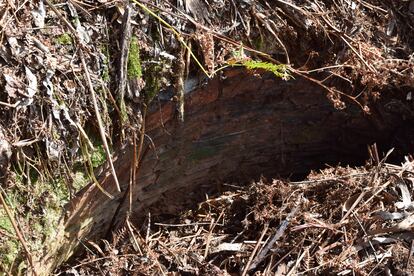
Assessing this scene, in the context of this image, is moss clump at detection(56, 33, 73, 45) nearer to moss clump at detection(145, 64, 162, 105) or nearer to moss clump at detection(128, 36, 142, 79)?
moss clump at detection(128, 36, 142, 79)

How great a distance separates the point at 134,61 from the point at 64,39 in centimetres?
35

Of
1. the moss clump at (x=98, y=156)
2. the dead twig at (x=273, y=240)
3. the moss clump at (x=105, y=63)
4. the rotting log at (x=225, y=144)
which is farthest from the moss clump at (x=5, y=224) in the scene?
the dead twig at (x=273, y=240)

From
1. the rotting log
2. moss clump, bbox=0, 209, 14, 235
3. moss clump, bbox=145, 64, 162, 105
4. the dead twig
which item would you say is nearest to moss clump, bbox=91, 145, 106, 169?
the rotting log

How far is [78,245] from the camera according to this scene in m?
2.96

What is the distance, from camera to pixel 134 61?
273 centimetres

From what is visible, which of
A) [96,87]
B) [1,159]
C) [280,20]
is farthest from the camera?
[280,20]

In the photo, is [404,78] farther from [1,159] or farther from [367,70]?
[1,159]

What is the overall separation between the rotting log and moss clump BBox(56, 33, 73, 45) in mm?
542

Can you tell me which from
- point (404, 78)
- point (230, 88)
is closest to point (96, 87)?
point (230, 88)

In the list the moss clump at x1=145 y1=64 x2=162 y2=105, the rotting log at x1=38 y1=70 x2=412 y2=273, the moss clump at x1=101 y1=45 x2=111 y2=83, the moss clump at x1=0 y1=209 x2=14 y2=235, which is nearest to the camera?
the moss clump at x1=0 y1=209 x2=14 y2=235

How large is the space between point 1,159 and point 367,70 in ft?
6.58

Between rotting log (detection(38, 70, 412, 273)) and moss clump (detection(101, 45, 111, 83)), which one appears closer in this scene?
moss clump (detection(101, 45, 111, 83))

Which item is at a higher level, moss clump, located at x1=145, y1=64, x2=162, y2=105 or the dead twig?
moss clump, located at x1=145, y1=64, x2=162, y2=105

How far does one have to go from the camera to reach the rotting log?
2.93 m
